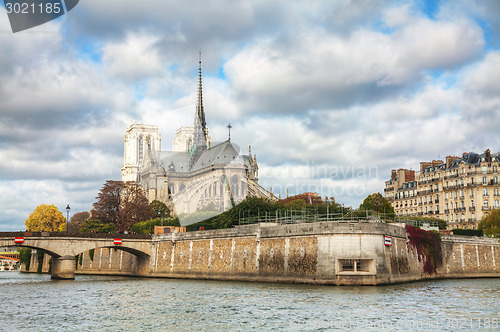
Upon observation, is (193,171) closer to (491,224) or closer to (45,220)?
(45,220)

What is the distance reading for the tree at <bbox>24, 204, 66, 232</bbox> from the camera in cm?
11912

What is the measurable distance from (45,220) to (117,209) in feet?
84.8

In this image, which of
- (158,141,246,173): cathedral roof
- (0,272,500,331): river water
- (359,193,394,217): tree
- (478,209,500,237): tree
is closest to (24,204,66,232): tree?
(158,141,246,173): cathedral roof

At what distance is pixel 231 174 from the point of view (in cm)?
12369

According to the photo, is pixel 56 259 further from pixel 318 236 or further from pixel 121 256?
pixel 318 236

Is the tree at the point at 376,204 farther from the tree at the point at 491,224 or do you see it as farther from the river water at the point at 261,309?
the river water at the point at 261,309

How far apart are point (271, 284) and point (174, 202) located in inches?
3074

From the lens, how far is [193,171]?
481 feet

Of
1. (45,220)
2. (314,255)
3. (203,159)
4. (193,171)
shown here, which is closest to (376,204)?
(314,255)

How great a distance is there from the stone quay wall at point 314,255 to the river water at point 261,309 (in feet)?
7.18

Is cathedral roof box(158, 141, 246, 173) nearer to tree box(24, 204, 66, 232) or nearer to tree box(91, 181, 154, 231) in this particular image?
tree box(91, 181, 154, 231)

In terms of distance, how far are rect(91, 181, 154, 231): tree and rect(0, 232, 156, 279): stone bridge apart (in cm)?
2984

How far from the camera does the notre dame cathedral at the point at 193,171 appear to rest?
11225 centimetres

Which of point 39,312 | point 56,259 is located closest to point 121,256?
point 56,259
